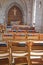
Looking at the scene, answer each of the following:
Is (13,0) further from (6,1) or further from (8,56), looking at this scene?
(8,56)

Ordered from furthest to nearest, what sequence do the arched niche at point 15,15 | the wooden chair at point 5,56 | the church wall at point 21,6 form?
1. the arched niche at point 15,15
2. the church wall at point 21,6
3. the wooden chair at point 5,56

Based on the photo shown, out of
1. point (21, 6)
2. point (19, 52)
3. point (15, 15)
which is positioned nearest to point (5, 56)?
point (19, 52)

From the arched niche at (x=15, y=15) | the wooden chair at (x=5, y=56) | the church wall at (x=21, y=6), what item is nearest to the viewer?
the wooden chair at (x=5, y=56)

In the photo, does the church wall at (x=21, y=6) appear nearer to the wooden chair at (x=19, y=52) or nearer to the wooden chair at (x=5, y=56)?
the wooden chair at (x=19, y=52)

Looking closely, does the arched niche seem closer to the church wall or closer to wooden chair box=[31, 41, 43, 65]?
the church wall

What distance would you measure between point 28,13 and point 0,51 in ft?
57.2

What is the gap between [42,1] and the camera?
11.9 metres

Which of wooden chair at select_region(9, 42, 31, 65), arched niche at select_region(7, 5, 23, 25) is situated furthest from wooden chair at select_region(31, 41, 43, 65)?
→ arched niche at select_region(7, 5, 23, 25)

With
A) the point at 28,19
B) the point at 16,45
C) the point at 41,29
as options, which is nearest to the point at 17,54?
the point at 16,45

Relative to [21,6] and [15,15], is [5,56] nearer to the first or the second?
[21,6]

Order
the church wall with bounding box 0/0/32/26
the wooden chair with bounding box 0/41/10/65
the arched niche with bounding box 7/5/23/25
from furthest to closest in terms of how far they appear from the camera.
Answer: the arched niche with bounding box 7/5/23/25, the church wall with bounding box 0/0/32/26, the wooden chair with bounding box 0/41/10/65

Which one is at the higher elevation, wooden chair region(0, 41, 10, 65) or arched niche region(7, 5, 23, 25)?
arched niche region(7, 5, 23, 25)

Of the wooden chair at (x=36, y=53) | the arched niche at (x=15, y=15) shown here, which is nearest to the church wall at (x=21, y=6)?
the arched niche at (x=15, y=15)

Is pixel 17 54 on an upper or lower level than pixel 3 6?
lower
